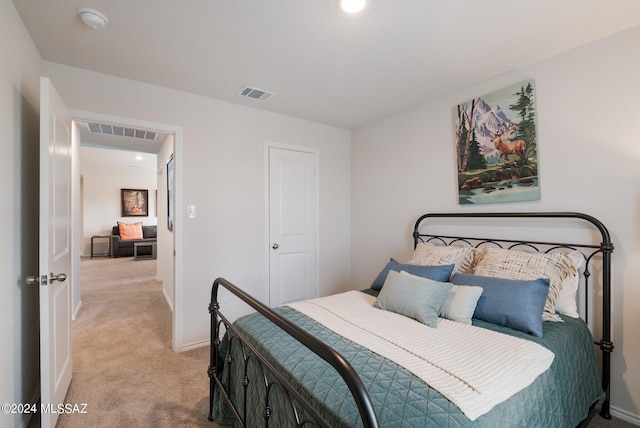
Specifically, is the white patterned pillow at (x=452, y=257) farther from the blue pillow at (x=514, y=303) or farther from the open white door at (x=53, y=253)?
the open white door at (x=53, y=253)

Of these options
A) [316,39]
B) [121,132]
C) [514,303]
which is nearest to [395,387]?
[514,303]

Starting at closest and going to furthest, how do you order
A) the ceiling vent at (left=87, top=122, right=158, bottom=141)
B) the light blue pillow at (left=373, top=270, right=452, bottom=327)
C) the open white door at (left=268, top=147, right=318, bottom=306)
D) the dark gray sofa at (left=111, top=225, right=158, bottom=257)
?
the light blue pillow at (left=373, top=270, right=452, bottom=327), the open white door at (left=268, top=147, right=318, bottom=306), the ceiling vent at (left=87, top=122, right=158, bottom=141), the dark gray sofa at (left=111, top=225, right=158, bottom=257)

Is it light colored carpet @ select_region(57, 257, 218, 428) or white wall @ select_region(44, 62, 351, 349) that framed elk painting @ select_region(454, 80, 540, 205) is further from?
light colored carpet @ select_region(57, 257, 218, 428)

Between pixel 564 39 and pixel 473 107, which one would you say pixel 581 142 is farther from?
pixel 473 107

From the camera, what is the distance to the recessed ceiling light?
1.57 metres

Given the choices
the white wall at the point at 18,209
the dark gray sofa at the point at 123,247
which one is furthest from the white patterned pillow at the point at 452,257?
the dark gray sofa at the point at 123,247

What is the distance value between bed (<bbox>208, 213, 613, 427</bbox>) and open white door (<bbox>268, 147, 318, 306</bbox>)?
126 centimetres

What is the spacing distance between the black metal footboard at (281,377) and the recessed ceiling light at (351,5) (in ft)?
5.23

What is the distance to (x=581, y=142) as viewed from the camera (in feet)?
6.61

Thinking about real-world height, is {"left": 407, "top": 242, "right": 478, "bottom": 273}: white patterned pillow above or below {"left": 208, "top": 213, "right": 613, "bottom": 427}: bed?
above

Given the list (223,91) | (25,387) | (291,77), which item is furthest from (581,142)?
(25,387)

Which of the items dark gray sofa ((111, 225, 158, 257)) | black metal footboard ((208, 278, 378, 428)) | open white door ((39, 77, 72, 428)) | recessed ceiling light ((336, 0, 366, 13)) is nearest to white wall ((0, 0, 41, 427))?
open white door ((39, 77, 72, 428))

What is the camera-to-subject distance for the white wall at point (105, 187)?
8.04 m

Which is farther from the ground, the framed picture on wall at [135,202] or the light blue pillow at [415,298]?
the framed picture on wall at [135,202]
